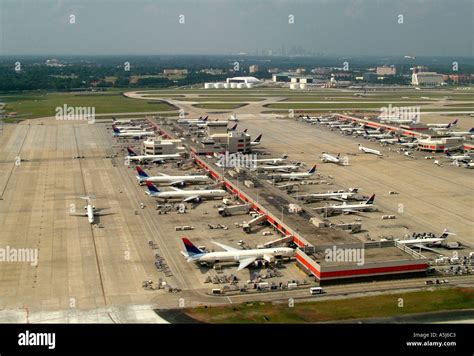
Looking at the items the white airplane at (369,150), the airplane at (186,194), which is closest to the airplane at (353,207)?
the airplane at (186,194)

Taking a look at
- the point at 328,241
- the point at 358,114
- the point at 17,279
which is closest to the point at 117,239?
the point at 17,279

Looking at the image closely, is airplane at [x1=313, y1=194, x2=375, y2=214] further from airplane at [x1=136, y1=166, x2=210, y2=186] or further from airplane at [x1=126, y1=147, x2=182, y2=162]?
airplane at [x1=126, y1=147, x2=182, y2=162]

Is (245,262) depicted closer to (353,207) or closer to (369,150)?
(353,207)

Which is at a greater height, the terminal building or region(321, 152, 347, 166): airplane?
the terminal building

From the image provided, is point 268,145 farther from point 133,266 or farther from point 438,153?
point 133,266

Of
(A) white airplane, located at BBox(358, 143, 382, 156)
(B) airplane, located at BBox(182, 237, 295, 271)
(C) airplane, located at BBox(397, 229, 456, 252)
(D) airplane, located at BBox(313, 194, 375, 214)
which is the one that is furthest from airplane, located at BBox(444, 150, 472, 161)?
(B) airplane, located at BBox(182, 237, 295, 271)

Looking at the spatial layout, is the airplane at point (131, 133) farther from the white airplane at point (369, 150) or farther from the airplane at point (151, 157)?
the white airplane at point (369, 150)

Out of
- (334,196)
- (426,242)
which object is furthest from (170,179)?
(426,242)
